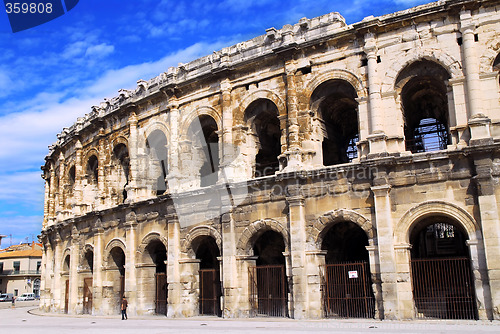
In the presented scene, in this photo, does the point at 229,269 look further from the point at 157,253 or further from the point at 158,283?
the point at 157,253

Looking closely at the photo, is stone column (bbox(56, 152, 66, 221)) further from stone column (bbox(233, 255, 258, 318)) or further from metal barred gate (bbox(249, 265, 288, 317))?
metal barred gate (bbox(249, 265, 288, 317))

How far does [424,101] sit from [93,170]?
14.7 metres

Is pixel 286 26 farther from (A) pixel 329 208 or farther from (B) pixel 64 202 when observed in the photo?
(B) pixel 64 202

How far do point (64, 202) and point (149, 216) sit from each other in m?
8.56

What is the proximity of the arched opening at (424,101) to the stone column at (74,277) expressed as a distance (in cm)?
1437

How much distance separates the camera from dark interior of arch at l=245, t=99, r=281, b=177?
17.2 meters

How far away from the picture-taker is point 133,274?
18.9m

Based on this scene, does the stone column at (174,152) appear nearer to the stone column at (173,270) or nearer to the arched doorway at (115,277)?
the stone column at (173,270)

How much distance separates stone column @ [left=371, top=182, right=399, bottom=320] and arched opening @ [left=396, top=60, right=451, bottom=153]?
187 cm

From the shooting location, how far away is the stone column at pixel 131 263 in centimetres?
1880

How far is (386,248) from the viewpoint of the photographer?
13.6 m

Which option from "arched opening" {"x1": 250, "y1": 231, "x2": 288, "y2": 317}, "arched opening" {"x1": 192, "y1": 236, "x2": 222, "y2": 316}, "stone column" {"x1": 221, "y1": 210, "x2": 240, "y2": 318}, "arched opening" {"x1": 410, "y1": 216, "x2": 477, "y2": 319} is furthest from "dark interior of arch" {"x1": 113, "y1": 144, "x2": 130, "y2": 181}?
"arched opening" {"x1": 410, "y1": 216, "x2": 477, "y2": 319}

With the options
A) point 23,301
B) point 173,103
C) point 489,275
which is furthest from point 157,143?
point 23,301

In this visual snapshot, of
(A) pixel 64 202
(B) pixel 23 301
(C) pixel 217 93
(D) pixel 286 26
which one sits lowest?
(B) pixel 23 301
